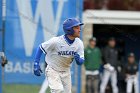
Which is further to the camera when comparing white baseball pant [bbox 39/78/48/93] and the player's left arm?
Result: white baseball pant [bbox 39/78/48/93]

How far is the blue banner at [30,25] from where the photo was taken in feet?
43.4

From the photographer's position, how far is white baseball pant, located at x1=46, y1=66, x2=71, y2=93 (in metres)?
9.76

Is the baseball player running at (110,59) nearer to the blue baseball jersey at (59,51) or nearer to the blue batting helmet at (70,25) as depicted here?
the blue baseball jersey at (59,51)

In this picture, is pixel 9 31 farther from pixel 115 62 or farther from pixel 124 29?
pixel 124 29

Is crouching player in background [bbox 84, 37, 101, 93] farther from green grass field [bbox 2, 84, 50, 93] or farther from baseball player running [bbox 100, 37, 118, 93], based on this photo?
green grass field [bbox 2, 84, 50, 93]

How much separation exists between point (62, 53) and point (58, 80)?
1.34ft

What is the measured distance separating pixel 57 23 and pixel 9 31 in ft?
3.20

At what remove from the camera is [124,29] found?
1934 cm

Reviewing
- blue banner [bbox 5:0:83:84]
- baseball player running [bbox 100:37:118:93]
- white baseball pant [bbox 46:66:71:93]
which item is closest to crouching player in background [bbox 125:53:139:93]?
baseball player running [bbox 100:37:118:93]

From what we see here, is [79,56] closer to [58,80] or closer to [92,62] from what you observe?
[58,80]

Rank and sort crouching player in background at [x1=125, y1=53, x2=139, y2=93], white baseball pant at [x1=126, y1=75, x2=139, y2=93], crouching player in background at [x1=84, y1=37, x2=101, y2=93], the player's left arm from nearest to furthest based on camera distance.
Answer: the player's left arm < crouching player in background at [x1=84, y1=37, x2=101, y2=93] < crouching player in background at [x1=125, y1=53, x2=139, y2=93] < white baseball pant at [x1=126, y1=75, x2=139, y2=93]

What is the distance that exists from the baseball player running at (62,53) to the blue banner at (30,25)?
326 centimetres

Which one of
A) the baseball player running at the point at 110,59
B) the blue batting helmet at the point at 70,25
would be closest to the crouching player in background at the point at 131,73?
the baseball player running at the point at 110,59

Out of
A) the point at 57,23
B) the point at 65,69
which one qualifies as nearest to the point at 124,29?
the point at 57,23
